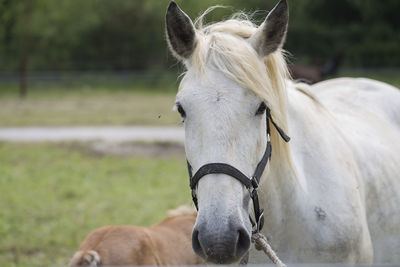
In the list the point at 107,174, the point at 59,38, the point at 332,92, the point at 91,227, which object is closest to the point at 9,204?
the point at 91,227

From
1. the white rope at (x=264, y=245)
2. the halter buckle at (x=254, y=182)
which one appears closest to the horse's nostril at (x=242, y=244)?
the halter buckle at (x=254, y=182)

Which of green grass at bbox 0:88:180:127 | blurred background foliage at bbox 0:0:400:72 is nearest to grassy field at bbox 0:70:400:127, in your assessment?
green grass at bbox 0:88:180:127

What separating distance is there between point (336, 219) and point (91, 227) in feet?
12.0

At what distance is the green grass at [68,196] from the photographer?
5.28m

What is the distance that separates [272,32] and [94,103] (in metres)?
17.4

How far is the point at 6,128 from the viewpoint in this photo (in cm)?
1310

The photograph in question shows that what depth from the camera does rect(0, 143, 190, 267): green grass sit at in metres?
5.28

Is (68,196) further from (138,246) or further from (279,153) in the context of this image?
(279,153)

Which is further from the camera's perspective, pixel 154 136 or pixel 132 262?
pixel 154 136

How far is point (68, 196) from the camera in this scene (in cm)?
721

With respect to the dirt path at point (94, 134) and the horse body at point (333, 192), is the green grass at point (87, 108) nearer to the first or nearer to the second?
the dirt path at point (94, 134)

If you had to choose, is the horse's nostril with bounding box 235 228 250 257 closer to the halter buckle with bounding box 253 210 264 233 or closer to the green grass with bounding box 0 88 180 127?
the halter buckle with bounding box 253 210 264 233

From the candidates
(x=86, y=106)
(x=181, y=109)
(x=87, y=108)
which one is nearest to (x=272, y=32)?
(x=181, y=109)

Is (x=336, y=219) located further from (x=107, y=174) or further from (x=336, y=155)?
(x=107, y=174)
